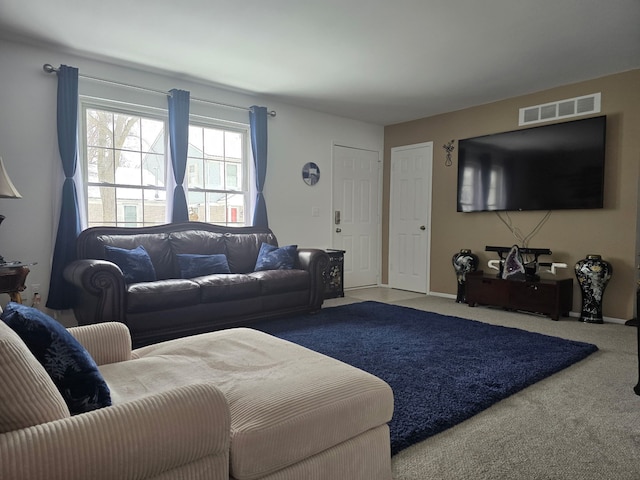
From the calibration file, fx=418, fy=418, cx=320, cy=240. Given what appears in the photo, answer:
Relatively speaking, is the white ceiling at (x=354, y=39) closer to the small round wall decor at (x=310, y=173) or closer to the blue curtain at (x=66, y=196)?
the blue curtain at (x=66, y=196)

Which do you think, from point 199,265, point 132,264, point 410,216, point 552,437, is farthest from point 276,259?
point 552,437

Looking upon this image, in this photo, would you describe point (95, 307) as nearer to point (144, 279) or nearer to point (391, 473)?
point (144, 279)

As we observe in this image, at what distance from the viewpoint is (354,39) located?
3.48m

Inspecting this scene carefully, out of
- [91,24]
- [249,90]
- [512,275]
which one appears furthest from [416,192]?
[91,24]

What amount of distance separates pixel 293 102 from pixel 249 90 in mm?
651

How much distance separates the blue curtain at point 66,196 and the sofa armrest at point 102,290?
2.10 feet

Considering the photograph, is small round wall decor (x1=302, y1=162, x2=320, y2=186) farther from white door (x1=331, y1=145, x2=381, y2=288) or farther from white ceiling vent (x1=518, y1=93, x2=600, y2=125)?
white ceiling vent (x1=518, y1=93, x2=600, y2=125)

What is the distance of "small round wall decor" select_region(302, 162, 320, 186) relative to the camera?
5.65 meters

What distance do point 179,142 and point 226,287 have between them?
5.71 ft

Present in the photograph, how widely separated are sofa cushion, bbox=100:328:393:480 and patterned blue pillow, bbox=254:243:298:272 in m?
2.42

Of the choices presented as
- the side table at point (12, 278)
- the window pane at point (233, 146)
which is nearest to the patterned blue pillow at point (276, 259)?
the window pane at point (233, 146)

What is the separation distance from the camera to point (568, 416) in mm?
2154

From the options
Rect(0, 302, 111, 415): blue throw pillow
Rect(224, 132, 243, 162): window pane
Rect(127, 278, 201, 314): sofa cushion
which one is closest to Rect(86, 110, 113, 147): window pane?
Rect(224, 132, 243, 162): window pane

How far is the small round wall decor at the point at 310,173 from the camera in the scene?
565 centimetres
